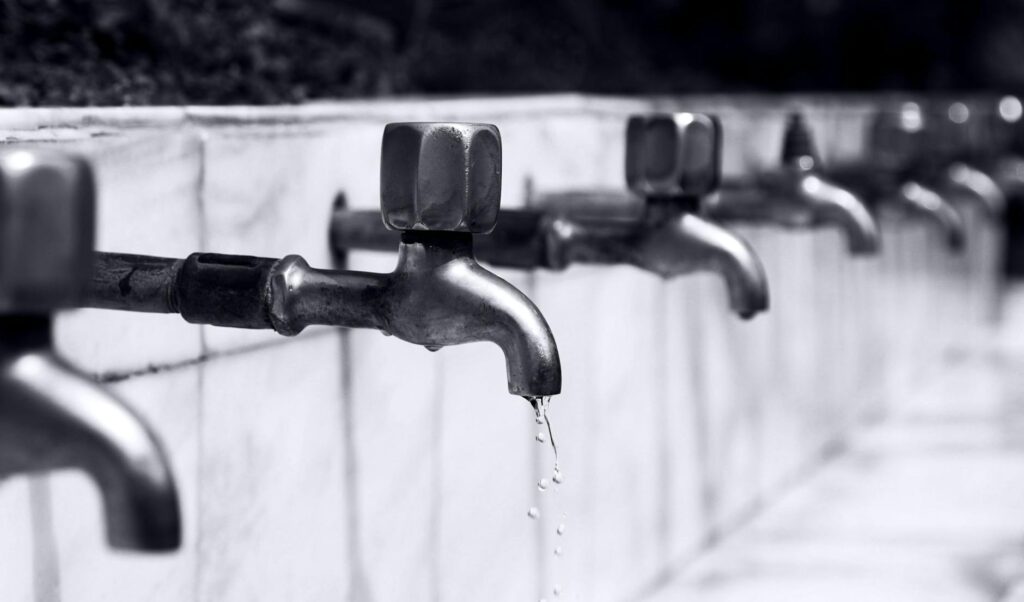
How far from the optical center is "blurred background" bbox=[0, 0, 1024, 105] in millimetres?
818

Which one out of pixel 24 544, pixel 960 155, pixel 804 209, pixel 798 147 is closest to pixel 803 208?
pixel 804 209

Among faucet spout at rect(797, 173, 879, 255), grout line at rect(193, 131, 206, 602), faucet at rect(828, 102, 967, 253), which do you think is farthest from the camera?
faucet at rect(828, 102, 967, 253)

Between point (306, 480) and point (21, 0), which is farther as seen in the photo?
point (21, 0)

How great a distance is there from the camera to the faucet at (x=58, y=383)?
12.2 inches

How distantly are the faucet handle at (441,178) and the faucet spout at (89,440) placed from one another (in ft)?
0.64

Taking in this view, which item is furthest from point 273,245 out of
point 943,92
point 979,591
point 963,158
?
point 943,92

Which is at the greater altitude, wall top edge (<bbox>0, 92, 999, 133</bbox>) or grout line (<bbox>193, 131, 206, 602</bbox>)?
wall top edge (<bbox>0, 92, 999, 133</bbox>)

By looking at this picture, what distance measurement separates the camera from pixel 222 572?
60 cm

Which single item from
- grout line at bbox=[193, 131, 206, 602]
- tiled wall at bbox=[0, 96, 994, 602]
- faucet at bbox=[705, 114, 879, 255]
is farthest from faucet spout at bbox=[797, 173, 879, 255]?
grout line at bbox=[193, 131, 206, 602]

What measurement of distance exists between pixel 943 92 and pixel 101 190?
2102 mm

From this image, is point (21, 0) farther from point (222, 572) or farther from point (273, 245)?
point (222, 572)

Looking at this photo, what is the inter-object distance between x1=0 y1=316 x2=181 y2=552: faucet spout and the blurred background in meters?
0.44

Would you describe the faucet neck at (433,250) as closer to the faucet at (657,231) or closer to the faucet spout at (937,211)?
the faucet at (657,231)

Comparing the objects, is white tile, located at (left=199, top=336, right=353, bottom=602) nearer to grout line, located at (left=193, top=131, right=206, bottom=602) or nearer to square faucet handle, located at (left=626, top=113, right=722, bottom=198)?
grout line, located at (left=193, top=131, right=206, bottom=602)
